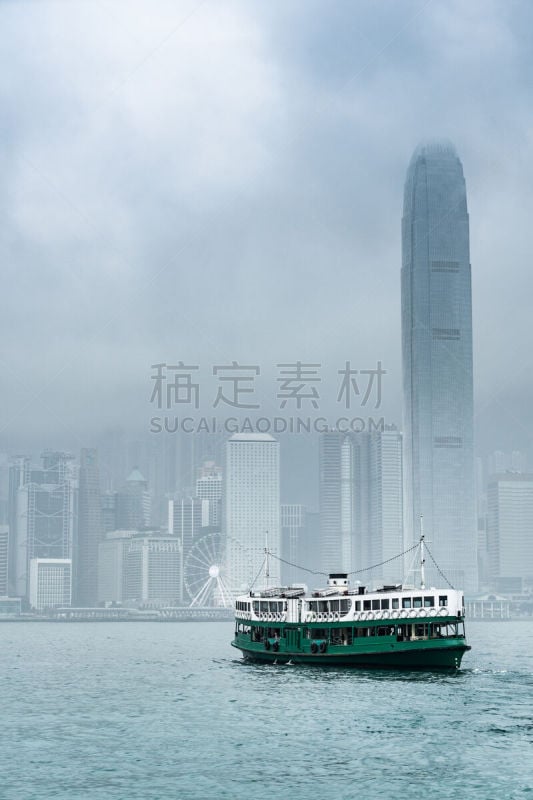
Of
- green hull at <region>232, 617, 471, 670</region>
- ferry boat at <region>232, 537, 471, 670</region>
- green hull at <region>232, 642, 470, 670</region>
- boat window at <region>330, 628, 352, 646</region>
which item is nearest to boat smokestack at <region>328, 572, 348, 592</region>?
ferry boat at <region>232, 537, 471, 670</region>

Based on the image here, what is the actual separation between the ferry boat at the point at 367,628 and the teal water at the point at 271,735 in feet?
5.76

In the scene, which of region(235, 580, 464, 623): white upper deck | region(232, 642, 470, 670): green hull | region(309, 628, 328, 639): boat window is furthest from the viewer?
region(309, 628, 328, 639): boat window

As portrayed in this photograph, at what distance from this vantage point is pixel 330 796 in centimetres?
5347

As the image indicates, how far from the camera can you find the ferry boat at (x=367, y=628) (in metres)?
102

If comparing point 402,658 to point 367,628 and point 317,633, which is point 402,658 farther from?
point 317,633

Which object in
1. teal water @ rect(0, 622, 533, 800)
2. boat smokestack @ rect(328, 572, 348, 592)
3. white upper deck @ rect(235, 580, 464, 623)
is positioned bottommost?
teal water @ rect(0, 622, 533, 800)

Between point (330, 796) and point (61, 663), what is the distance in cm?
9500

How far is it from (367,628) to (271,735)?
35.5 meters

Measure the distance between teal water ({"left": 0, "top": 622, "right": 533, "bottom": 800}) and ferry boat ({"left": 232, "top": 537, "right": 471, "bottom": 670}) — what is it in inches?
69.1

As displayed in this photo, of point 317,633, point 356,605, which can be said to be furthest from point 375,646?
point 317,633

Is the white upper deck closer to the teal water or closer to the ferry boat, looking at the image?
the ferry boat

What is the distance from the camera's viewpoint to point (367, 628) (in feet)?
345

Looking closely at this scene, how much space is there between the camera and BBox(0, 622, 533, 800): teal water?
184 feet

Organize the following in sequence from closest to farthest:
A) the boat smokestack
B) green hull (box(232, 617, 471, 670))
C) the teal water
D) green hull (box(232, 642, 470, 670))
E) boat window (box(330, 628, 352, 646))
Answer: the teal water
green hull (box(232, 642, 470, 670))
green hull (box(232, 617, 471, 670))
boat window (box(330, 628, 352, 646))
the boat smokestack
